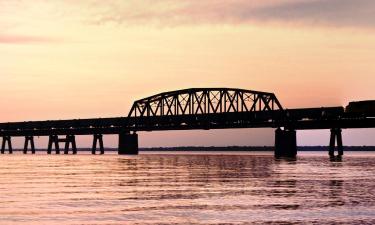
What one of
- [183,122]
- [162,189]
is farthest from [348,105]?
[162,189]

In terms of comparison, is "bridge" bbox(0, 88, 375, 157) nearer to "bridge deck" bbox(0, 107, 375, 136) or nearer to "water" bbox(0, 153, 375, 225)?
"bridge deck" bbox(0, 107, 375, 136)

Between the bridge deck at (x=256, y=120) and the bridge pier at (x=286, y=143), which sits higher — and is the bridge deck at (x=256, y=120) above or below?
above

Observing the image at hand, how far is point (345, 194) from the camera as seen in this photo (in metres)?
38.3

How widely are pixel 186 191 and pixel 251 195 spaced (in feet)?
14.0

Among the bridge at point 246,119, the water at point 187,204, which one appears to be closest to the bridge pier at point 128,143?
the bridge at point 246,119

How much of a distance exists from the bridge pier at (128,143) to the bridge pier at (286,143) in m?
51.8

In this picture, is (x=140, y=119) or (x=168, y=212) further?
(x=140, y=119)

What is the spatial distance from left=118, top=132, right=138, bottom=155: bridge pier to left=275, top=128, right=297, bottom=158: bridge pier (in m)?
51.8

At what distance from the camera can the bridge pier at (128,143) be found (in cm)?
19375

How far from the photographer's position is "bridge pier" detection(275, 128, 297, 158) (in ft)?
504

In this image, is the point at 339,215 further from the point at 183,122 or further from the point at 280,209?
the point at 183,122

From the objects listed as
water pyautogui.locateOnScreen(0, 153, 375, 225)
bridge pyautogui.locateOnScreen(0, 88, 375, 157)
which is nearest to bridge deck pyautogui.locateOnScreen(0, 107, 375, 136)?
bridge pyautogui.locateOnScreen(0, 88, 375, 157)

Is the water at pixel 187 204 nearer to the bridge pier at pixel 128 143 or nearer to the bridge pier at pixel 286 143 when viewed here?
the bridge pier at pixel 286 143

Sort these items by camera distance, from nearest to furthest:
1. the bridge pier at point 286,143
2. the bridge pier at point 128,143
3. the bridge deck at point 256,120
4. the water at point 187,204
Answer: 1. the water at point 187,204
2. the bridge deck at point 256,120
3. the bridge pier at point 286,143
4. the bridge pier at point 128,143
